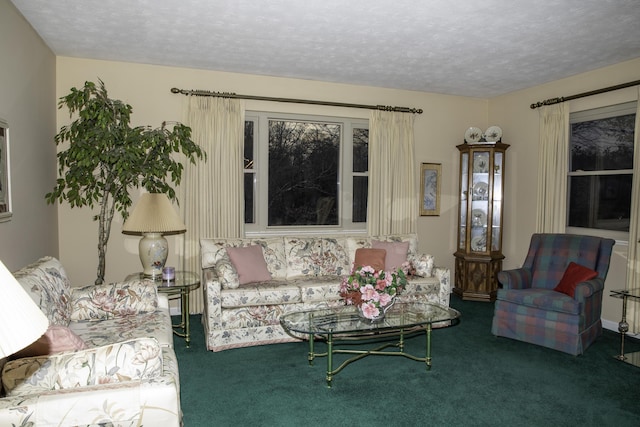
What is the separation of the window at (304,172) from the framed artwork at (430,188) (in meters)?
0.86

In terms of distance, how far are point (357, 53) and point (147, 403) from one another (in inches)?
145

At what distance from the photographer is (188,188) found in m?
4.92

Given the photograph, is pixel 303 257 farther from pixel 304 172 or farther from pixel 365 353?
pixel 365 353

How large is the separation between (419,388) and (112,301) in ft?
7.93

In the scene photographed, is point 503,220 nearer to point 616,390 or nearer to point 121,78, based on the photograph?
point 616,390

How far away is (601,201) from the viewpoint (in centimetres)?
496

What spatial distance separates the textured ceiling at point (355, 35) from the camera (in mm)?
3236

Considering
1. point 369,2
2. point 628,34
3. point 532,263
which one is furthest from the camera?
point 532,263

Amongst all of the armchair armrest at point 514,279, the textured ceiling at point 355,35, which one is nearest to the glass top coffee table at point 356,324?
the armchair armrest at point 514,279

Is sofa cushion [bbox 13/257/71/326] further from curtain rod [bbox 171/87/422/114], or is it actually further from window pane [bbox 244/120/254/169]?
window pane [bbox 244/120/254/169]

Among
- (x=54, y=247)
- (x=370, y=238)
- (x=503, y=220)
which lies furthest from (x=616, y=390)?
(x=54, y=247)

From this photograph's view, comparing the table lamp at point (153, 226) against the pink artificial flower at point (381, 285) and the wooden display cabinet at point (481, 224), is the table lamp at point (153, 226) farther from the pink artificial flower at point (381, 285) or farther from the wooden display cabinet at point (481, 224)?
the wooden display cabinet at point (481, 224)

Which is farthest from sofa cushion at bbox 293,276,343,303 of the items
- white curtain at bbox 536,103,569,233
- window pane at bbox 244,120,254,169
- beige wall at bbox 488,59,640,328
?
beige wall at bbox 488,59,640,328

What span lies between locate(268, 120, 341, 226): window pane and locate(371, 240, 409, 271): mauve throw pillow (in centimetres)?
101
